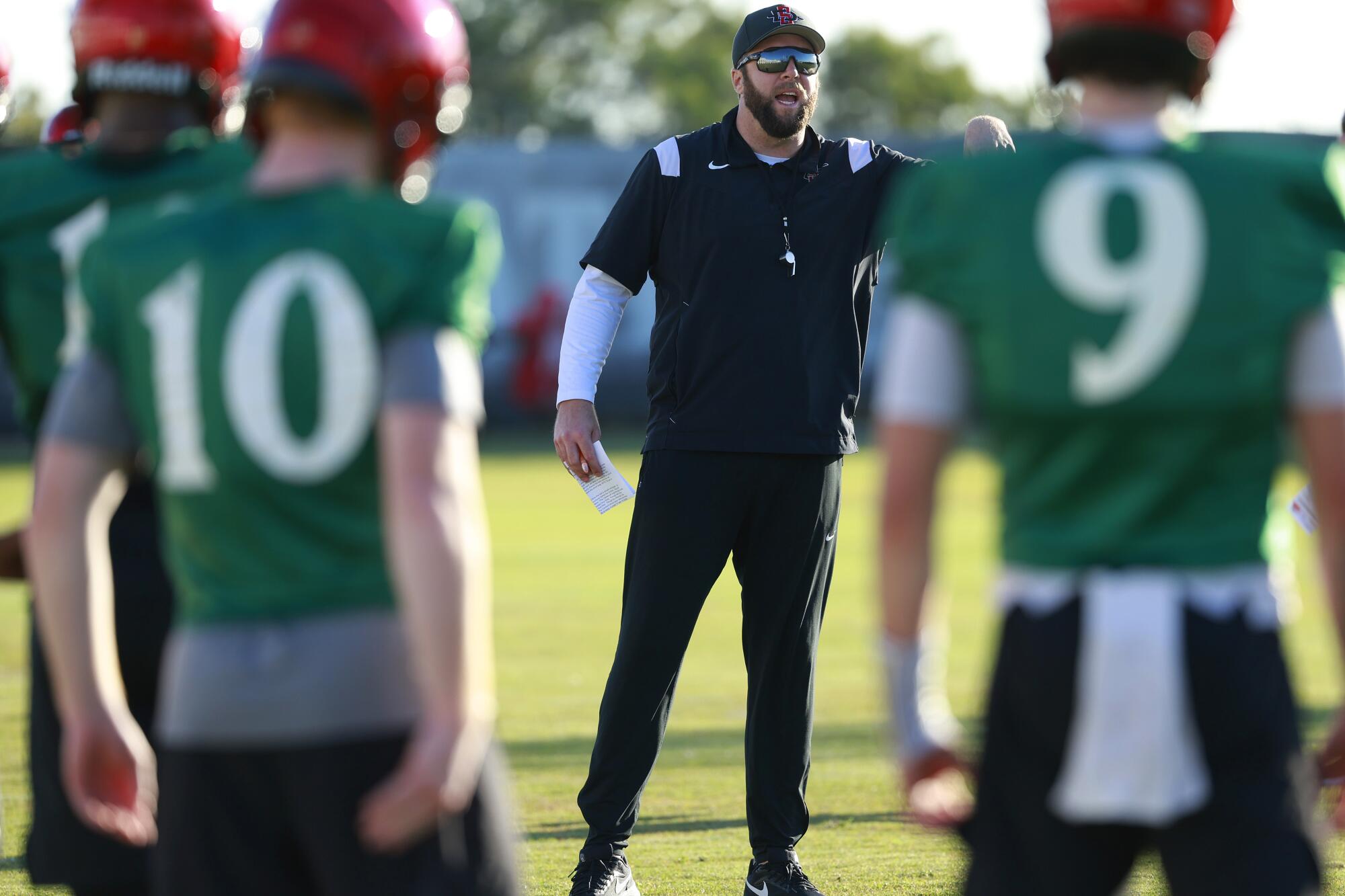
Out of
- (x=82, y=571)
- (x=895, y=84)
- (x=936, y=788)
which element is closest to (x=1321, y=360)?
(x=936, y=788)

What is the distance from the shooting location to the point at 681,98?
84.8 metres

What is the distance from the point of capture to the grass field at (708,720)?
5.83 metres

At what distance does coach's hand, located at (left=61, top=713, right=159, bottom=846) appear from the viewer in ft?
9.25

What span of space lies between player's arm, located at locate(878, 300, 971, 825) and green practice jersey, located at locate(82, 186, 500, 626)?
63cm

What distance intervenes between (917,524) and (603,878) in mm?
2951

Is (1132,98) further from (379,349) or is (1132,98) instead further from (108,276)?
(108,276)

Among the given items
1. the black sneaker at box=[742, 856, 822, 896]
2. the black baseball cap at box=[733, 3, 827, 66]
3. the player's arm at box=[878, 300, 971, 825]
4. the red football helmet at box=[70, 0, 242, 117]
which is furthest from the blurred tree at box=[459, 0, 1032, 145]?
the player's arm at box=[878, 300, 971, 825]

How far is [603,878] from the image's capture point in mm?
5367

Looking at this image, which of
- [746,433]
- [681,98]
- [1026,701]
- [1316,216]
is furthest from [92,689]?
[681,98]

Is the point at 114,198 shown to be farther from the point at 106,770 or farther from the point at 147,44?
the point at 106,770

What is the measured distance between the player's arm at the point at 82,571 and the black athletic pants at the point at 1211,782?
1.33 meters

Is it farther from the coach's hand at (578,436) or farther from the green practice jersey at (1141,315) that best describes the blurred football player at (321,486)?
the coach's hand at (578,436)

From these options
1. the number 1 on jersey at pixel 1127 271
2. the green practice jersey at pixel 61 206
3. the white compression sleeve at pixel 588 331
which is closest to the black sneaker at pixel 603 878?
the white compression sleeve at pixel 588 331

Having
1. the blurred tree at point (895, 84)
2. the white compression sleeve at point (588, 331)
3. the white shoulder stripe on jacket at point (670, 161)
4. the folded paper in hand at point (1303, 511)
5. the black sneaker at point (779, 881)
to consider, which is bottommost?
the black sneaker at point (779, 881)
